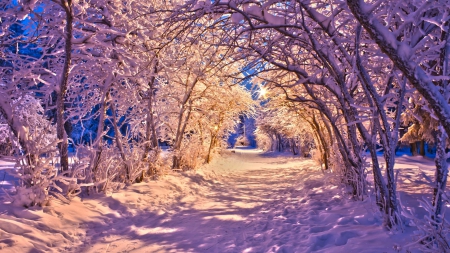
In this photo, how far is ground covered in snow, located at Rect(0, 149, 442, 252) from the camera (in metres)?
3.86

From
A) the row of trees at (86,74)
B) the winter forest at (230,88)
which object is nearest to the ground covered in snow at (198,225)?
the winter forest at (230,88)

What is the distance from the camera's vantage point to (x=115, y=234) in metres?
4.89

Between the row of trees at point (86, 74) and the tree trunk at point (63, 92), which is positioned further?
the tree trunk at point (63, 92)

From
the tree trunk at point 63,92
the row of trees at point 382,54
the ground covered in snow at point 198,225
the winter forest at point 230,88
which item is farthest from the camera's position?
the tree trunk at point 63,92

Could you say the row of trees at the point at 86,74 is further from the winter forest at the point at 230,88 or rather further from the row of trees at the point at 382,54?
the row of trees at the point at 382,54

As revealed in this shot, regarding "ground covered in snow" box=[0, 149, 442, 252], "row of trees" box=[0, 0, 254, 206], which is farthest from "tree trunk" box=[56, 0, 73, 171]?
"ground covered in snow" box=[0, 149, 442, 252]

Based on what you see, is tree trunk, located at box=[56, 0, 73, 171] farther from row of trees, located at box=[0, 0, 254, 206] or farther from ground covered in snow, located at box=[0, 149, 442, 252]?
ground covered in snow, located at box=[0, 149, 442, 252]

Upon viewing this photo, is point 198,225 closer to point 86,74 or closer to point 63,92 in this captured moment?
point 63,92

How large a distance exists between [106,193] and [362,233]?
5.23 metres

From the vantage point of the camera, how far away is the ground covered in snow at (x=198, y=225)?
3861mm

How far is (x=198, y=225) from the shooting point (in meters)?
5.53

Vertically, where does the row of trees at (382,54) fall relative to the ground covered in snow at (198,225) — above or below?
above

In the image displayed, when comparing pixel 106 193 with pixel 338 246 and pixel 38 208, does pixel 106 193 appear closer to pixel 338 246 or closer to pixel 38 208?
pixel 38 208

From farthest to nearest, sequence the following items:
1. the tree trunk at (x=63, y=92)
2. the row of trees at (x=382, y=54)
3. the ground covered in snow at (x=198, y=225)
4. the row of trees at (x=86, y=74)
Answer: the tree trunk at (x=63, y=92), the row of trees at (x=86, y=74), the ground covered in snow at (x=198, y=225), the row of trees at (x=382, y=54)
